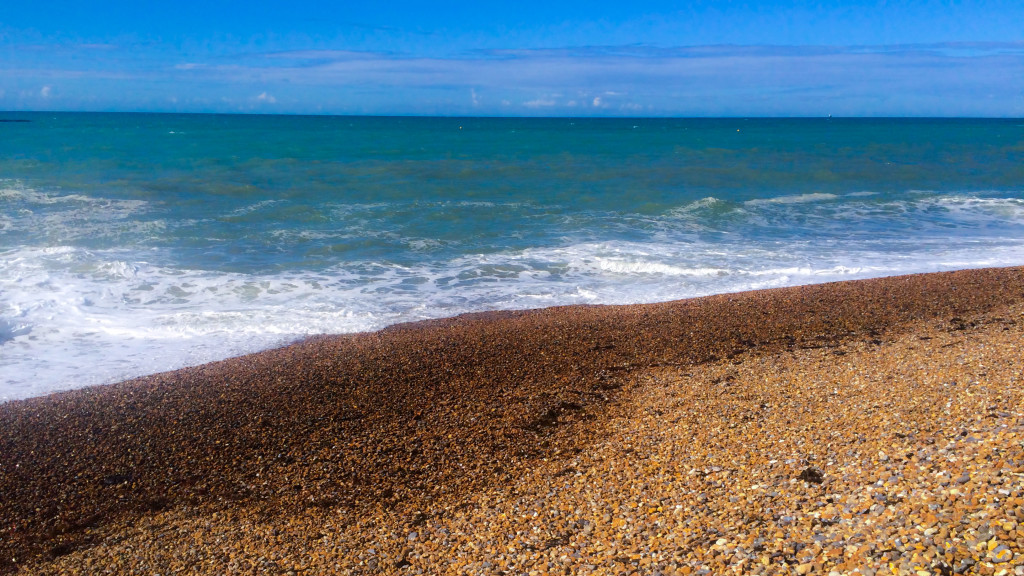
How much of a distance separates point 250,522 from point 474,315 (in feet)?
17.9

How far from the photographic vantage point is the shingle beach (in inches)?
151

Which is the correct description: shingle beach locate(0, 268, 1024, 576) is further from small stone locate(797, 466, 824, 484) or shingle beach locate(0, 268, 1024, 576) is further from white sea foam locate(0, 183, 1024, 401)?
white sea foam locate(0, 183, 1024, 401)

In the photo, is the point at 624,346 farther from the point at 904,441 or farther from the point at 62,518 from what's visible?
the point at 62,518

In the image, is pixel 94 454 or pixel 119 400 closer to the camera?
pixel 94 454

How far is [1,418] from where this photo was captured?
6289mm

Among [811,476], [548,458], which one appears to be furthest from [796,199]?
[811,476]

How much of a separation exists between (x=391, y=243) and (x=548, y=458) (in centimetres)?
1068

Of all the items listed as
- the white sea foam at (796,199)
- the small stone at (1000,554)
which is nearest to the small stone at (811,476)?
the small stone at (1000,554)

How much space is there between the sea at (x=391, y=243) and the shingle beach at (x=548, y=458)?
75.9 inches

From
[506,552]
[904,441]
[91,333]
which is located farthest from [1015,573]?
[91,333]

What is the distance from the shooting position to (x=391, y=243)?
604 inches

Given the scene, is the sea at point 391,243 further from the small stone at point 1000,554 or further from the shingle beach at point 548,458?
the small stone at point 1000,554

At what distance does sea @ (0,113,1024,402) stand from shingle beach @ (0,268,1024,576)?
193 cm

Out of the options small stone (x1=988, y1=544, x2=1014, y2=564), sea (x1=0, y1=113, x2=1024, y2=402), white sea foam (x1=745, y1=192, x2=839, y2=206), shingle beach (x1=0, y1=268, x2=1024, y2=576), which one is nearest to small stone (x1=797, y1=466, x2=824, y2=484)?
shingle beach (x1=0, y1=268, x2=1024, y2=576)
